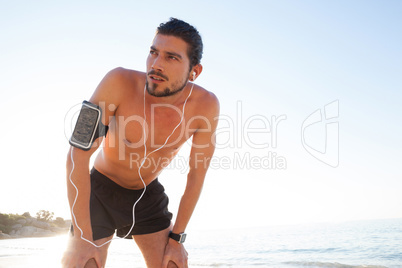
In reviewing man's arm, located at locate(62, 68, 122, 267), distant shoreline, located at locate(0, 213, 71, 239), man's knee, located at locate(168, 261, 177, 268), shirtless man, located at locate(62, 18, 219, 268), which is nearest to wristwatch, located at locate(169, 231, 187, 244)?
shirtless man, located at locate(62, 18, 219, 268)

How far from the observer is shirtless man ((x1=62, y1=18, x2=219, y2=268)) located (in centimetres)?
237

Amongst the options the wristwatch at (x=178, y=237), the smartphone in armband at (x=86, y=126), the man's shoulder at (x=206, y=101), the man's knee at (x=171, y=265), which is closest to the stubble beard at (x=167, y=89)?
the man's shoulder at (x=206, y=101)

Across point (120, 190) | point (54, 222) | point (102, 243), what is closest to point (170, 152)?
point (120, 190)

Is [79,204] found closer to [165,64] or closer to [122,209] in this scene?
[122,209]

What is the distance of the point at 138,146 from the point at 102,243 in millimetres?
732

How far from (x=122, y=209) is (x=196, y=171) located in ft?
2.10

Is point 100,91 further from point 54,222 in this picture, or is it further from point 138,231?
point 54,222

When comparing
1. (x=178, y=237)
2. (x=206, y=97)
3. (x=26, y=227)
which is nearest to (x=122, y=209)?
(x=178, y=237)

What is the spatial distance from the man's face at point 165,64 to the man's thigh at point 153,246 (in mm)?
1094

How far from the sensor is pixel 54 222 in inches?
1111

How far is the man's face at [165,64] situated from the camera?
2.31 m

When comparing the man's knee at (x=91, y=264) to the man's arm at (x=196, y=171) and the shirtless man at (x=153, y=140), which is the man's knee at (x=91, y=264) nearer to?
the shirtless man at (x=153, y=140)

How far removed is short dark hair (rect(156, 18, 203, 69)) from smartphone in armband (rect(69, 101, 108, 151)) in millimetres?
813

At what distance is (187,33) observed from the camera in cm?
247
